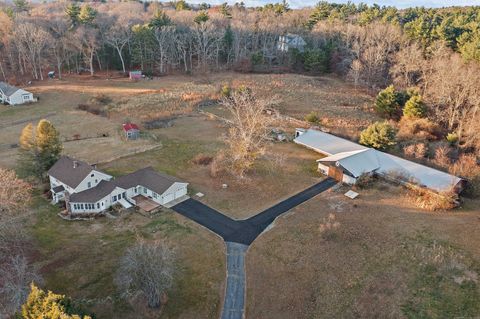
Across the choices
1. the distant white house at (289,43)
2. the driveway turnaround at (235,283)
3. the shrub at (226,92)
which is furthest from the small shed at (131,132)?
the distant white house at (289,43)

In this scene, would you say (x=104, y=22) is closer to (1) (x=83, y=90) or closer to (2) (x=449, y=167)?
(1) (x=83, y=90)

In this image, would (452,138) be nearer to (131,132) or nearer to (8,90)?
(131,132)

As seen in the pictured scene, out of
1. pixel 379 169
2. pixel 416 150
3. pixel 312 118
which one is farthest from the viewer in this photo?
pixel 312 118

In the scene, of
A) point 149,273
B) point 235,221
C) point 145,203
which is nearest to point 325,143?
point 235,221

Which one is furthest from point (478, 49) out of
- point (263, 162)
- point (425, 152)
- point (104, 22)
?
point (104, 22)

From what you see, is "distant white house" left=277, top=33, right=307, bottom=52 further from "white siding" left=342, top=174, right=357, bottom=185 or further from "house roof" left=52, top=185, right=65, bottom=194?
"house roof" left=52, top=185, right=65, bottom=194

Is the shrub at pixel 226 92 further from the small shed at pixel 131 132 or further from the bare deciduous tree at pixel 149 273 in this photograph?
the bare deciduous tree at pixel 149 273
